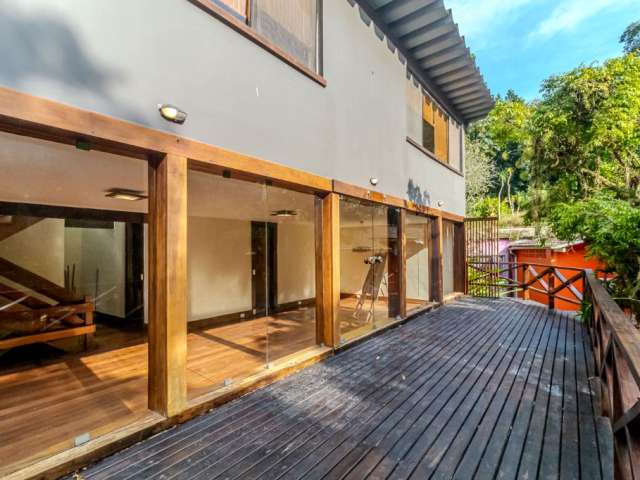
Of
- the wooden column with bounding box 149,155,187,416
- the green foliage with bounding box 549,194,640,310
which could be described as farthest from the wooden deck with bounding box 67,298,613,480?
the green foliage with bounding box 549,194,640,310

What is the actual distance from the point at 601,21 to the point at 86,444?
20.0 m

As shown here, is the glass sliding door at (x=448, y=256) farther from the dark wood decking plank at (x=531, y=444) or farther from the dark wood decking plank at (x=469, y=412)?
the dark wood decking plank at (x=531, y=444)

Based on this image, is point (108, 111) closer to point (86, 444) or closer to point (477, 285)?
point (86, 444)

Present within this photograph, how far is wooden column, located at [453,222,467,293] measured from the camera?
9555 mm

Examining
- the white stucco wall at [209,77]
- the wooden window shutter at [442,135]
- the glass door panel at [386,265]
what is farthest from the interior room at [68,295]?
the wooden window shutter at [442,135]

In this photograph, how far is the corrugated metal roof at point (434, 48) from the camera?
5.41m

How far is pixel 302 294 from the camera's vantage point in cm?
754

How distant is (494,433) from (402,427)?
0.68m

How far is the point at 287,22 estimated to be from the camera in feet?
12.7

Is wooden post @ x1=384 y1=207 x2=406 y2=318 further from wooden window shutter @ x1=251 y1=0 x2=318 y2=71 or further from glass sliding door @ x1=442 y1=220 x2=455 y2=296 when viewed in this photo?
wooden window shutter @ x1=251 y1=0 x2=318 y2=71

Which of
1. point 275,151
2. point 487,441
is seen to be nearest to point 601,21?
point 275,151

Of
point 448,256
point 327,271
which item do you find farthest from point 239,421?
point 448,256

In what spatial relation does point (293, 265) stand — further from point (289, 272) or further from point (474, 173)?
point (474, 173)

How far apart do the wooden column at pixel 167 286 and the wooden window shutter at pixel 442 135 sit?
6.92 m
